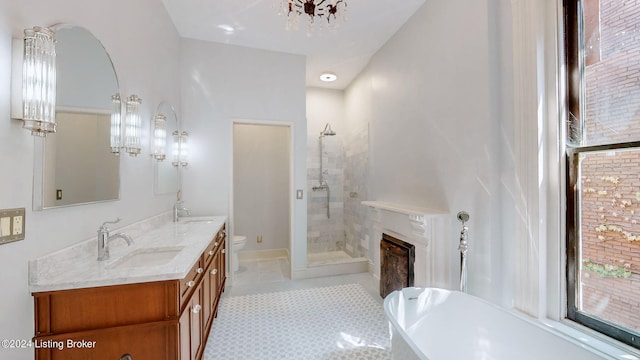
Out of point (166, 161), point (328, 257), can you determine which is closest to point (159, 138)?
point (166, 161)

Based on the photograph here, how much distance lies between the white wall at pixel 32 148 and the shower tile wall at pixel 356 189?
2.61 meters

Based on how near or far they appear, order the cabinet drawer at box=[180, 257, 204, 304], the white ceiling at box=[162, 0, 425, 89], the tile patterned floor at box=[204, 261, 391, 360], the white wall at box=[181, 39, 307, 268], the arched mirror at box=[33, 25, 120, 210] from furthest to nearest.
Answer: the white wall at box=[181, 39, 307, 268]
the white ceiling at box=[162, 0, 425, 89]
the tile patterned floor at box=[204, 261, 391, 360]
the cabinet drawer at box=[180, 257, 204, 304]
the arched mirror at box=[33, 25, 120, 210]

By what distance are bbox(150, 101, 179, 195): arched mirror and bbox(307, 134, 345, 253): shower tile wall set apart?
7.22 ft

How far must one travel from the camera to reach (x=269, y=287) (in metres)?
3.30

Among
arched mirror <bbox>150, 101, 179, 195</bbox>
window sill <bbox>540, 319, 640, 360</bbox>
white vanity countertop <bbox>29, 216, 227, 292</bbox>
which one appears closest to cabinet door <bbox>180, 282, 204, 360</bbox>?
white vanity countertop <bbox>29, 216, 227, 292</bbox>

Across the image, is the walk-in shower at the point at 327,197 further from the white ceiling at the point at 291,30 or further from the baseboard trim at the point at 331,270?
the white ceiling at the point at 291,30

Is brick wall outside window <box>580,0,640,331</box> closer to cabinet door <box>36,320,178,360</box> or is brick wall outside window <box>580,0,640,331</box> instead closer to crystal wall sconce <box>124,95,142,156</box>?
cabinet door <box>36,320,178,360</box>

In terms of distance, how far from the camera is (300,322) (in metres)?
2.46

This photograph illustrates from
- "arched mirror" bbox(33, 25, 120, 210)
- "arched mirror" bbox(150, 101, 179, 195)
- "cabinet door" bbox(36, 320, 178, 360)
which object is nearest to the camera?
"cabinet door" bbox(36, 320, 178, 360)

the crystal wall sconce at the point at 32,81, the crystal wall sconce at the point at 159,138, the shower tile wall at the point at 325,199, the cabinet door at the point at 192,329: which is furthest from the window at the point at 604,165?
the shower tile wall at the point at 325,199

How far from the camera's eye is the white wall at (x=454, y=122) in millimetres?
1866

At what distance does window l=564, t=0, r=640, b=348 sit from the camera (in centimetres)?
131

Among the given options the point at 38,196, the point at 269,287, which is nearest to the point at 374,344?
the point at 269,287

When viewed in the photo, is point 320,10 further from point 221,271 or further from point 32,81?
point 221,271
